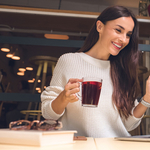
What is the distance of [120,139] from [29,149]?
1.33 feet

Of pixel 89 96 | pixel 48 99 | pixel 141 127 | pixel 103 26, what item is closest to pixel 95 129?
pixel 48 99

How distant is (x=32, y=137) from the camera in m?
0.57

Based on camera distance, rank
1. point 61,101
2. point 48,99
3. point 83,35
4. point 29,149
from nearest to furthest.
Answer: point 29,149 → point 61,101 → point 48,99 → point 83,35

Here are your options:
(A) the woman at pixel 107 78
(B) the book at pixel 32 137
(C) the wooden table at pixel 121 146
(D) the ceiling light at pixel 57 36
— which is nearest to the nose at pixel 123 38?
(A) the woman at pixel 107 78

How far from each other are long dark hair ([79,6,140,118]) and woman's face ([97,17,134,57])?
4 cm

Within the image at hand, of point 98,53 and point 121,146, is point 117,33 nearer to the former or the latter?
point 98,53

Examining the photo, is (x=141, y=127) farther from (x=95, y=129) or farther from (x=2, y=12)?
(x=2, y=12)

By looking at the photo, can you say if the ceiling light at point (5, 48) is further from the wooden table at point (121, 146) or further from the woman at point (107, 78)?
the wooden table at point (121, 146)

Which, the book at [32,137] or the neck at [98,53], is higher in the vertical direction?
the neck at [98,53]

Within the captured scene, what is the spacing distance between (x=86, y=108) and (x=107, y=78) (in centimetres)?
28

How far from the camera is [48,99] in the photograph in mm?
1305

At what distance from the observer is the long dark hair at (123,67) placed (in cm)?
139

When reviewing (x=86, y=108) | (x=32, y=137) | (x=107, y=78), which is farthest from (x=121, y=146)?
(x=107, y=78)

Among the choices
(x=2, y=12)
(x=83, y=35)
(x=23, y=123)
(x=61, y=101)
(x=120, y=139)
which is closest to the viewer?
(x=23, y=123)
